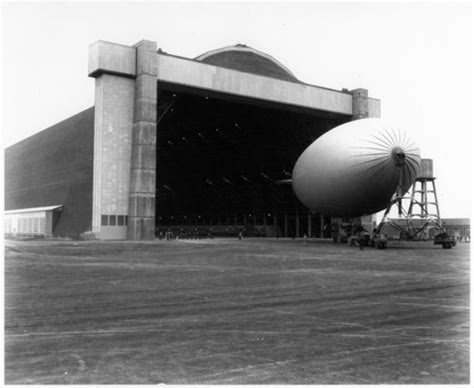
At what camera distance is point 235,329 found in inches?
351

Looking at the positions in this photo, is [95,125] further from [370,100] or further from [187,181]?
[187,181]

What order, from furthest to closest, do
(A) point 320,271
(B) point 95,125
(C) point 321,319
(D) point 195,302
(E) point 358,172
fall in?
1. (B) point 95,125
2. (E) point 358,172
3. (A) point 320,271
4. (D) point 195,302
5. (C) point 321,319

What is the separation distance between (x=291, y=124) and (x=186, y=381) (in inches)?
2327

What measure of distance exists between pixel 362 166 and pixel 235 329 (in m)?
24.9

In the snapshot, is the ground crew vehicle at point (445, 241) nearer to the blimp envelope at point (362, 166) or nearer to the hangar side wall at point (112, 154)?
the blimp envelope at point (362, 166)

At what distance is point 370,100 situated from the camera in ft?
204

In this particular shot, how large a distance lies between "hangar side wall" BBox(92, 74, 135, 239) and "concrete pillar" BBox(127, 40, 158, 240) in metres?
0.69

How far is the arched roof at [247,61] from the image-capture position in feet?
176

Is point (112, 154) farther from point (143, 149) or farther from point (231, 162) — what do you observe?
point (231, 162)

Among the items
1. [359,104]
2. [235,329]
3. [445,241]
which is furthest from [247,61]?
[235,329]

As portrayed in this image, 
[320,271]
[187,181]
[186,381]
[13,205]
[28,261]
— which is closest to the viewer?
[186,381]

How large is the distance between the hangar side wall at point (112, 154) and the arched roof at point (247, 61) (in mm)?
9356

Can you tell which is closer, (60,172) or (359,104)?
(60,172)

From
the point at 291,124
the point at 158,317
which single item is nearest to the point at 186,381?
the point at 158,317
